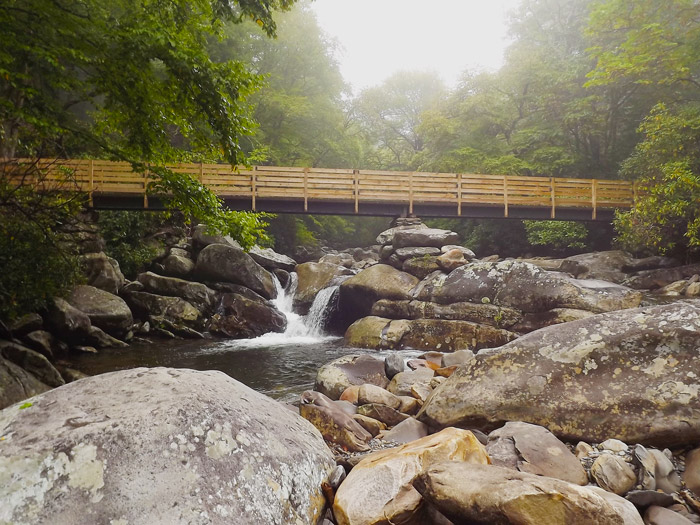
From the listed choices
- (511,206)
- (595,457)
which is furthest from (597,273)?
(595,457)

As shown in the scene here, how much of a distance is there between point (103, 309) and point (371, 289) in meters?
8.28

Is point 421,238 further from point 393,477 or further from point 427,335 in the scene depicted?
point 393,477

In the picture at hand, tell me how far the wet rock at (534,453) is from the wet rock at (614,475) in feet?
0.34

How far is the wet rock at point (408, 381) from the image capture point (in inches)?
233

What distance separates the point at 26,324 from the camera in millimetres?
9844

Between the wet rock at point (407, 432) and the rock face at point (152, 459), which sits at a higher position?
the rock face at point (152, 459)

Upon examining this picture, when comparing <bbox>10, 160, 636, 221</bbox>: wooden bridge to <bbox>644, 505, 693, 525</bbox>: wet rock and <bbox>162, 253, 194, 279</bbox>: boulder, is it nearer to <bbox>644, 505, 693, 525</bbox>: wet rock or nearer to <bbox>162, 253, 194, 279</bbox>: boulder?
<bbox>162, 253, 194, 279</bbox>: boulder

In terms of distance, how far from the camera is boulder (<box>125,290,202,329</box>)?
13.7 metres

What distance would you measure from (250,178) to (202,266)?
14.5 ft

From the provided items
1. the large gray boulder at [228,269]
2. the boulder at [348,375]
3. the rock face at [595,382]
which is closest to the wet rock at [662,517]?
the rock face at [595,382]

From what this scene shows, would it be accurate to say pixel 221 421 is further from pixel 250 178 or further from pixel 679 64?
pixel 679 64

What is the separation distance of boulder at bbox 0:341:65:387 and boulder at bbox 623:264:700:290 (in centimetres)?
1722

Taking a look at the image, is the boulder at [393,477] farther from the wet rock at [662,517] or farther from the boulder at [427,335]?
the boulder at [427,335]

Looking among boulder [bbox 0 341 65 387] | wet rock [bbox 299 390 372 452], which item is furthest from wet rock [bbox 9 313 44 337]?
wet rock [bbox 299 390 372 452]
